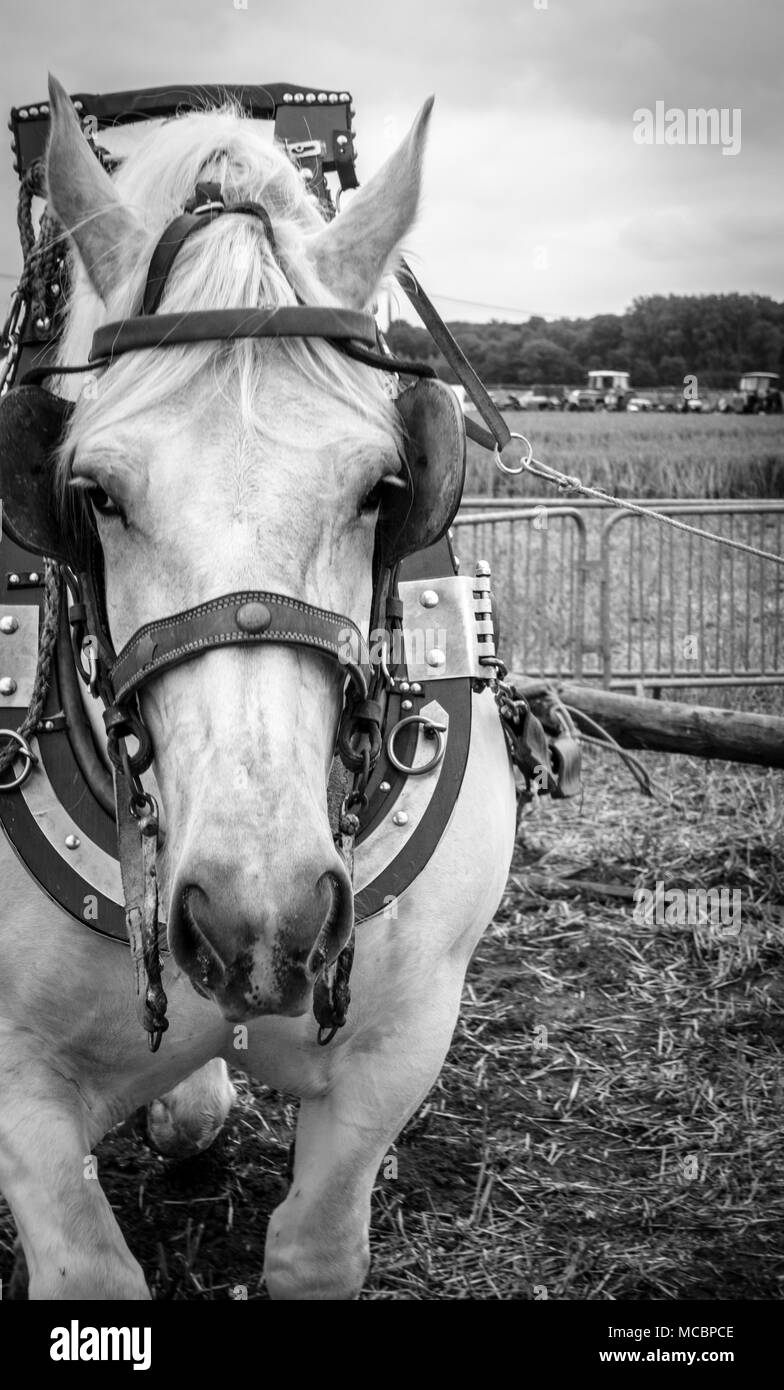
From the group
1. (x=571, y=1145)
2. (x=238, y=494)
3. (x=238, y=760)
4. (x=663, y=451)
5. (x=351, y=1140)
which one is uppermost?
(x=663, y=451)

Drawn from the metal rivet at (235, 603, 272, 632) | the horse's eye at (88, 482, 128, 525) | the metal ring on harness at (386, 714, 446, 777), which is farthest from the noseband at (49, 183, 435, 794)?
the metal ring on harness at (386, 714, 446, 777)

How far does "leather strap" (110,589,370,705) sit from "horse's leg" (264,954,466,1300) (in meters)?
0.83

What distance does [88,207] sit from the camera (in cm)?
160

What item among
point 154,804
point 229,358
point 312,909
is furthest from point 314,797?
point 229,358

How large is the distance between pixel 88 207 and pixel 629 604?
607 cm

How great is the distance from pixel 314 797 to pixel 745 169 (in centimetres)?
248

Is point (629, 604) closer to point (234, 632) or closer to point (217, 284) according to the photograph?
point (217, 284)

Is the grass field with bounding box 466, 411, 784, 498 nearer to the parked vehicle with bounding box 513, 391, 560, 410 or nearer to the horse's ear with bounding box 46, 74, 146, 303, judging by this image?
the parked vehicle with bounding box 513, 391, 560, 410

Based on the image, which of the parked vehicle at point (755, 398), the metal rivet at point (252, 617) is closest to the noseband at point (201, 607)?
the metal rivet at point (252, 617)

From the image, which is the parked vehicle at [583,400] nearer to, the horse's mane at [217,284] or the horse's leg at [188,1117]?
the horse's leg at [188,1117]

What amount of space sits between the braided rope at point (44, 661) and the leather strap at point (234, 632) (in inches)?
18.5

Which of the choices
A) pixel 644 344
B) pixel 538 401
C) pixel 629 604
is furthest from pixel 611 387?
pixel 629 604

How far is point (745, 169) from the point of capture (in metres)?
3.02

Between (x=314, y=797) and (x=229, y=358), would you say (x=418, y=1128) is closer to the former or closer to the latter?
(x=314, y=797)
